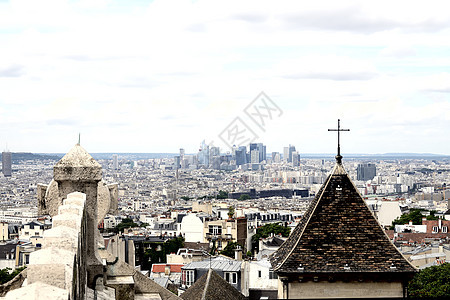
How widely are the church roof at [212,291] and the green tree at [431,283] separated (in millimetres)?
24656

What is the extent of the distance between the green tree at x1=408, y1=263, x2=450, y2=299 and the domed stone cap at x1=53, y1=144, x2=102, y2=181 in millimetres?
41611

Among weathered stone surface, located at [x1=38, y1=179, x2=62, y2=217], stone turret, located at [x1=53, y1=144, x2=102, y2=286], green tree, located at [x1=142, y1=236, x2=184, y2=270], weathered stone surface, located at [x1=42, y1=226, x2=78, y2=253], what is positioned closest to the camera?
weathered stone surface, located at [x1=42, y1=226, x2=78, y2=253]

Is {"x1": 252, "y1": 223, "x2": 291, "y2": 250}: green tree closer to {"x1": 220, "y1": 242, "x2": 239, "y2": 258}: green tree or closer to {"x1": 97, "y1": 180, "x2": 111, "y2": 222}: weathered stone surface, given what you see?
{"x1": 220, "y1": 242, "x2": 239, "y2": 258}: green tree

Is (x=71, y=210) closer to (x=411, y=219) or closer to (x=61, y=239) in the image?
(x=61, y=239)

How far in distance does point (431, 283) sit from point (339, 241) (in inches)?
1531

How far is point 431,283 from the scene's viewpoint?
4994 centimetres

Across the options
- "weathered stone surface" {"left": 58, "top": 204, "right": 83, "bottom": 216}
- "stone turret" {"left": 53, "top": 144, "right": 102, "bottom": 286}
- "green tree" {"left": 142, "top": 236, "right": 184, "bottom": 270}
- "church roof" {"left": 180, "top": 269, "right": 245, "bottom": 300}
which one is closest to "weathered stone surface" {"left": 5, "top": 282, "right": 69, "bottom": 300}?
"weathered stone surface" {"left": 58, "top": 204, "right": 83, "bottom": 216}

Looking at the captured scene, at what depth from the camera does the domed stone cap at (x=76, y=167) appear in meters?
8.22

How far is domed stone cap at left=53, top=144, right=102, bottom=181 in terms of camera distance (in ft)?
27.0

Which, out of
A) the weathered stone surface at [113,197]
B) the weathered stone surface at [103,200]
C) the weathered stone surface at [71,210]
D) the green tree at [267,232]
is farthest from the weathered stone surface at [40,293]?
the green tree at [267,232]

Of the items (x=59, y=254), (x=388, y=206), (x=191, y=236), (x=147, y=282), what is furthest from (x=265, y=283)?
(x=388, y=206)

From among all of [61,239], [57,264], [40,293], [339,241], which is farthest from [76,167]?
[339,241]

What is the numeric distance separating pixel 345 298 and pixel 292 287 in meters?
0.82

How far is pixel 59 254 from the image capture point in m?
4.67
